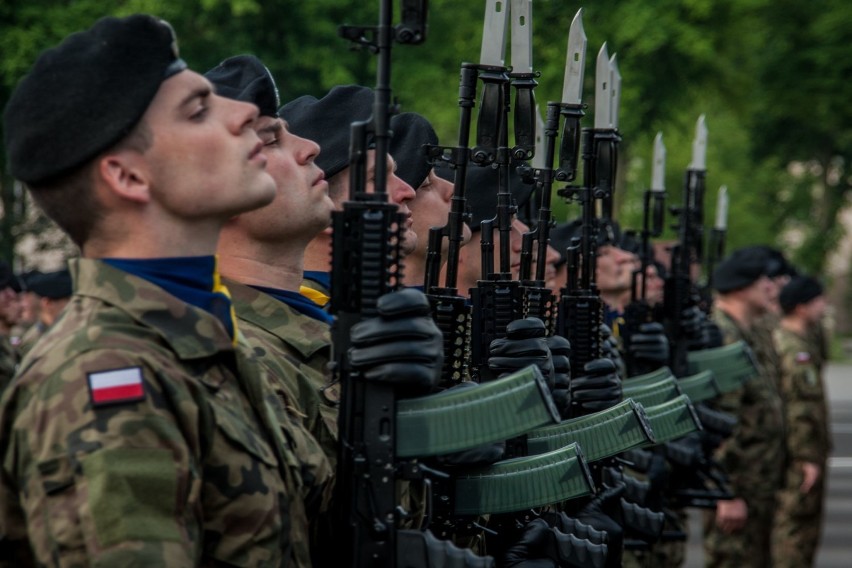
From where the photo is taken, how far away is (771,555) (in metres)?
11.8

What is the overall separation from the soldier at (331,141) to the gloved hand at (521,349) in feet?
1.23

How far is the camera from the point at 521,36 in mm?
5121

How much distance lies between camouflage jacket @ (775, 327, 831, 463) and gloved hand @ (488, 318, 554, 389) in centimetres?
778

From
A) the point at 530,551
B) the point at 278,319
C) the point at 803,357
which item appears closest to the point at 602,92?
the point at 530,551

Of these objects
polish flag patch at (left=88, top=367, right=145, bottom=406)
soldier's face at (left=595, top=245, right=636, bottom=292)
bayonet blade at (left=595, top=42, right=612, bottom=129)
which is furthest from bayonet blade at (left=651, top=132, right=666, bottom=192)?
polish flag patch at (left=88, top=367, right=145, bottom=406)

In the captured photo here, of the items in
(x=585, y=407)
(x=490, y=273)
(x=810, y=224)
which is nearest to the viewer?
(x=490, y=273)

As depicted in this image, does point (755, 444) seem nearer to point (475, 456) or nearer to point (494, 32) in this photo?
point (494, 32)

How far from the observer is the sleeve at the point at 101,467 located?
8.88ft

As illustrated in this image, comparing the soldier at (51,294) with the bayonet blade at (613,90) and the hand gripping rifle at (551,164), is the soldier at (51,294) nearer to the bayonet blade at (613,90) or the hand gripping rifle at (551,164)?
the bayonet blade at (613,90)

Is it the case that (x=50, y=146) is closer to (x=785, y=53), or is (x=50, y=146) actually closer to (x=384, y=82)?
(x=384, y=82)

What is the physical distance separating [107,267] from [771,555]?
938cm

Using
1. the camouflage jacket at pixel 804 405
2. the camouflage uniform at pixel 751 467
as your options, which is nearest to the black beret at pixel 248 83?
the camouflage uniform at pixel 751 467

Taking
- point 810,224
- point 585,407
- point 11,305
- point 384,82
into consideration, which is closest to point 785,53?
point 810,224

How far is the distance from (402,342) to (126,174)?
0.63 metres
